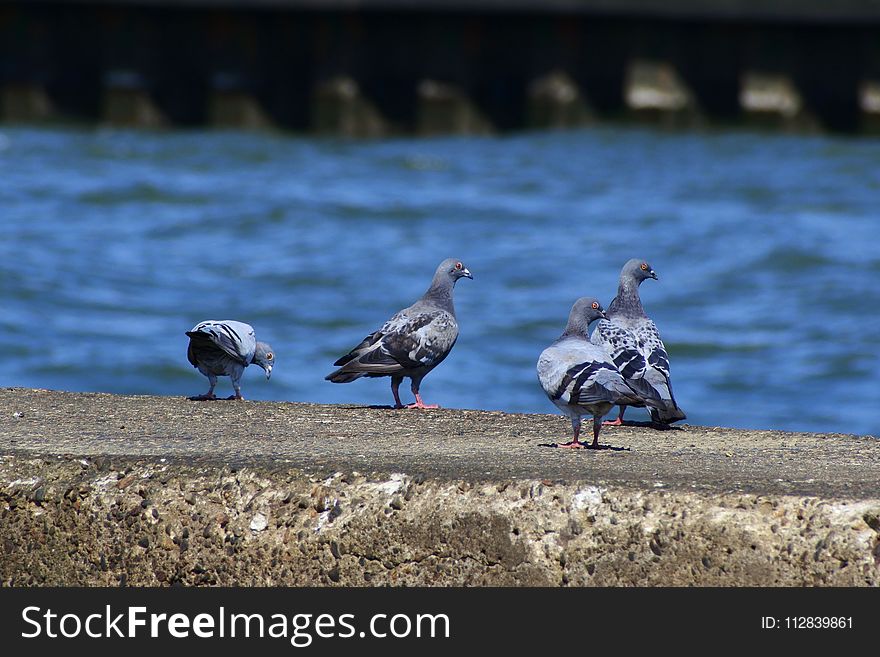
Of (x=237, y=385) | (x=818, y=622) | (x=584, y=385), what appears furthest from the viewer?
(x=237, y=385)

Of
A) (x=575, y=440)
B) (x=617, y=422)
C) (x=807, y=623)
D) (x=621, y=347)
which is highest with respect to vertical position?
(x=621, y=347)

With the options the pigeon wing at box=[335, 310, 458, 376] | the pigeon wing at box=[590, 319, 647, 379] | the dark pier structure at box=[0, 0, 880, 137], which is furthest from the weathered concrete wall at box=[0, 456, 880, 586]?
the dark pier structure at box=[0, 0, 880, 137]

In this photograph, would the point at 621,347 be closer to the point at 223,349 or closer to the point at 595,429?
the point at 595,429

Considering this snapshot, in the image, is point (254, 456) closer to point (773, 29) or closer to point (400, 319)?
point (400, 319)

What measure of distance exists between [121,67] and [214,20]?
226cm

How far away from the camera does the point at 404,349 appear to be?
6.95 metres

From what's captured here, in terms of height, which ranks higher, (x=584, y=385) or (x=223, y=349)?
(x=223, y=349)

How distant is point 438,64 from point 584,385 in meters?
23.7

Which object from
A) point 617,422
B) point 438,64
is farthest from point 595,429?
point 438,64

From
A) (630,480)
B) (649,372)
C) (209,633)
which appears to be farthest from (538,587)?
(649,372)

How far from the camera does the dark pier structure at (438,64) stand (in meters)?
28.2

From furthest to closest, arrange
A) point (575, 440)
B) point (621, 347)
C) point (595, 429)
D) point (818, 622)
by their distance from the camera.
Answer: point (621, 347) → point (575, 440) → point (595, 429) → point (818, 622)

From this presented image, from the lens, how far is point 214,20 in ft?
94.4

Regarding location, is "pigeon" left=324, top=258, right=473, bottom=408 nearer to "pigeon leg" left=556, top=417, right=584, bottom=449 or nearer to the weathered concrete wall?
"pigeon leg" left=556, top=417, right=584, bottom=449
